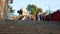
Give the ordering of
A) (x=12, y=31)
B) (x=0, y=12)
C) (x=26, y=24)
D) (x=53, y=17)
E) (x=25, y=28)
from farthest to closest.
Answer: (x=0, y=12) < (x=53, y=17) < (x=26, y=24) < (x=25, y=28) < (x=12, y=31)

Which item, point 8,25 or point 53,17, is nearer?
point 8,25

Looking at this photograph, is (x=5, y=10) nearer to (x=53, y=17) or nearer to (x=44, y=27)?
(x=53, y=17)

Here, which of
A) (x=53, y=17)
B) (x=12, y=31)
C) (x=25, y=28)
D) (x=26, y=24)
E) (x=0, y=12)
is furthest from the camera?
(x=0, y=12)

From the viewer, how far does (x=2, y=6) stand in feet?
71.5

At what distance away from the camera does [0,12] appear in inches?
821

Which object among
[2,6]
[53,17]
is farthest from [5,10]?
[53,17]

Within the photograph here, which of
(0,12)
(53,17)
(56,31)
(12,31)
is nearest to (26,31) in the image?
(12,31)

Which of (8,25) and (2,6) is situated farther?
(2,6)

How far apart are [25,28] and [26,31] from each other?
28.5 inches

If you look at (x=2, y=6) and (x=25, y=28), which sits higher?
(x=2, y=6)

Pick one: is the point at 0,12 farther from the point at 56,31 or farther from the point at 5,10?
the point at 56,31

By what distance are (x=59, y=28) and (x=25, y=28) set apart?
6.17ft

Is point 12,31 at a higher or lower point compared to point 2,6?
lower

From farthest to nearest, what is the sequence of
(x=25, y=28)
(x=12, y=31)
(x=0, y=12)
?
(x=0, y=12) → (x=25, y=28) → (x=12, y=31)
